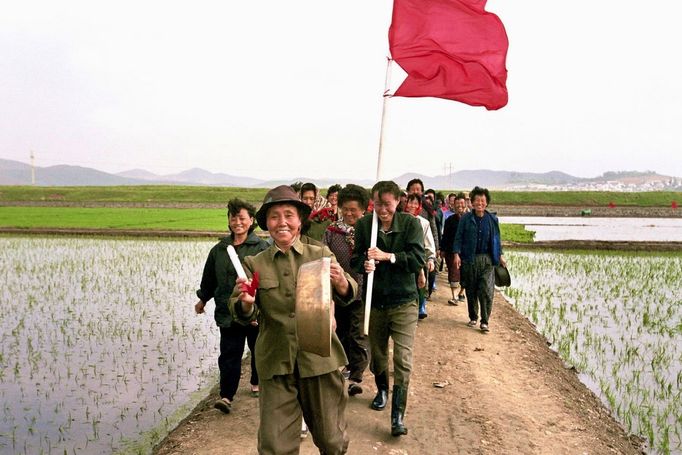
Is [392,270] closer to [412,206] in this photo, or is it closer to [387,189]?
[387,189]

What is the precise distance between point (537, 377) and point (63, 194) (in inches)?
2542

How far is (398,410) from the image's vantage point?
Result: 466cm

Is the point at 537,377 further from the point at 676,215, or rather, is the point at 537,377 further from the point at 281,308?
the point at 676,215

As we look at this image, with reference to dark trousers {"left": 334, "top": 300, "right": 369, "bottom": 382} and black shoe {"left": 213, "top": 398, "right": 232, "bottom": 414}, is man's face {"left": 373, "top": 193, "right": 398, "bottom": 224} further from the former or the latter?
black shoe {"left": 213, "top": 398, "right": 232, "bottom": 414}

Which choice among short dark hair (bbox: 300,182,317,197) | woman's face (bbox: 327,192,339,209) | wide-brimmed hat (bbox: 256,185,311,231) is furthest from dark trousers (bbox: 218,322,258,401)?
wide-brimmed hat (bbox: 256,185,311,231)

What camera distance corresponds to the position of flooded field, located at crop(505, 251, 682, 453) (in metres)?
5.98

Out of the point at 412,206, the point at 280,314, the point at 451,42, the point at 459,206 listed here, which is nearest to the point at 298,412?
the point at 280,314

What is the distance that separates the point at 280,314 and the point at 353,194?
2.45 m

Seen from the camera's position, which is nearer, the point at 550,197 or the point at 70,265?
the point at 70,265

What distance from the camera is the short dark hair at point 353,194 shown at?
17.9 ft

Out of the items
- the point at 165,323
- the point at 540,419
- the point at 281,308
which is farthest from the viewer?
the point at 165,323

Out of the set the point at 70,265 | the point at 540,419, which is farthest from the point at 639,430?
the point at 70,265

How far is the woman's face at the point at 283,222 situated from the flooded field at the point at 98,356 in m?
2.87

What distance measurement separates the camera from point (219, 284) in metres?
5.35
